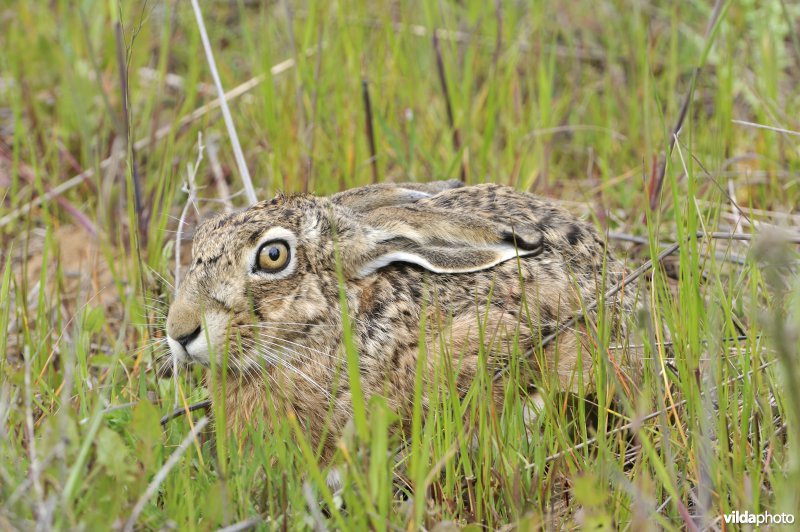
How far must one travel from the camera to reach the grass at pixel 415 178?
2.46 m

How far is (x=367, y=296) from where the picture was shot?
350 centimetres

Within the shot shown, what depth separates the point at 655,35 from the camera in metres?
6.07

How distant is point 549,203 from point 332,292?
3.13 feet

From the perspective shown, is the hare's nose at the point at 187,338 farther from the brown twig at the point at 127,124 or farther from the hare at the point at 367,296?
the brown twig at the point at 127,124

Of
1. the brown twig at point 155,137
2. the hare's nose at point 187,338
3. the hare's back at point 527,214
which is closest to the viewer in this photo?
the hare's nose at point 187,338

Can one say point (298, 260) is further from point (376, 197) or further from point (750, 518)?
point (750, 518)

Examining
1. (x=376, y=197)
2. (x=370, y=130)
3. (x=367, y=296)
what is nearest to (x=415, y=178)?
(x=370, y=130)

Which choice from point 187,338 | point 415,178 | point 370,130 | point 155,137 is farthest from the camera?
point 155,137

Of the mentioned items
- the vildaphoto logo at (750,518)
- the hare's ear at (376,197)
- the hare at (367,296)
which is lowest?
the vildaphoto logo at (750,518)

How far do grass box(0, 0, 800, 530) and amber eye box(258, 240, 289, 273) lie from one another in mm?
480

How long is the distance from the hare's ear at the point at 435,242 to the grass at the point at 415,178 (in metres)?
0.39

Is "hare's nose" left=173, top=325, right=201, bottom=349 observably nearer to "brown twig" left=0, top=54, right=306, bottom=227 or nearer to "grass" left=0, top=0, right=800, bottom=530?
"grass" left=0, top=0, right=800, bottom=530

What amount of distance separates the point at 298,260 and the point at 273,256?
0.30 feet

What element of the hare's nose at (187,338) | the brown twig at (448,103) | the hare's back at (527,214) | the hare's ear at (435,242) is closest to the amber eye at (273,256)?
the hare's ear at (435,242)
